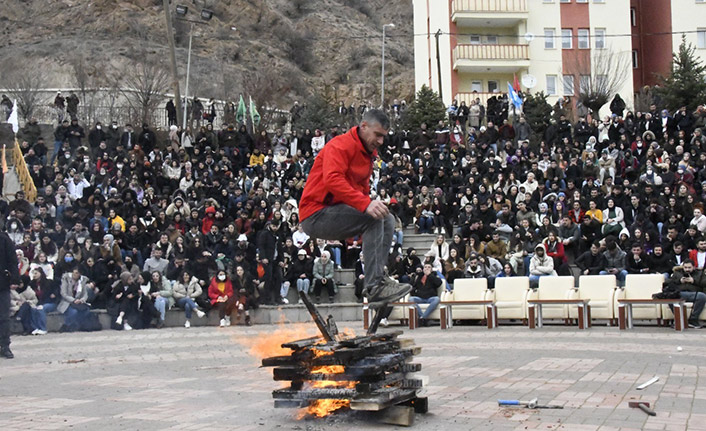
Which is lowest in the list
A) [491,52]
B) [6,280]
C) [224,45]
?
[6,280]

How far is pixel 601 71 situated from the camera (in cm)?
4841

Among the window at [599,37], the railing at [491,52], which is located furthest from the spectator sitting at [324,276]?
the window at [599,37]

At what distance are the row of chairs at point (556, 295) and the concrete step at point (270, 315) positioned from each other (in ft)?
4.92

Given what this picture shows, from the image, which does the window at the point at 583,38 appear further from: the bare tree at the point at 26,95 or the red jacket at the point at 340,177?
the red jacket at the point at 340,177

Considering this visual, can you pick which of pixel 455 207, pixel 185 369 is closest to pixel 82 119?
pixel 455 207

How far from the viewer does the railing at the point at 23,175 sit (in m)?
26.2

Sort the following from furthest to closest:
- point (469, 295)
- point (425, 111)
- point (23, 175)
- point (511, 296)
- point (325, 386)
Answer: point (425, 111)
point (23, 175)
point (469, 295)
point (511, 296)
point (325, 386)

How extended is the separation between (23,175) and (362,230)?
75.5 ft

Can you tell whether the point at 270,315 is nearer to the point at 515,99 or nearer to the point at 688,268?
the point at 688,268

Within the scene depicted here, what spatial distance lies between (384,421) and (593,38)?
1942 inches

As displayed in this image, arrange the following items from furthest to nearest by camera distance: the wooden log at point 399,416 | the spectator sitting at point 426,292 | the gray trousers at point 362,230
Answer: the spectator sitting at point 426,292 < the wooden log at point 399,416 < the gray trousers at point 362,230

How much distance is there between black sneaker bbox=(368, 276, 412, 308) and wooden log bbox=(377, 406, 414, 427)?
93 centimetres

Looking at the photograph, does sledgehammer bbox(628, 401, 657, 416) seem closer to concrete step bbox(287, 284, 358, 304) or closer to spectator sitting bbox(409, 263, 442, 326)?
spectator sitting bbox(409, 263, 442, 326)

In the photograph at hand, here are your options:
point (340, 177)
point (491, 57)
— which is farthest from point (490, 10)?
point (340, 177)
